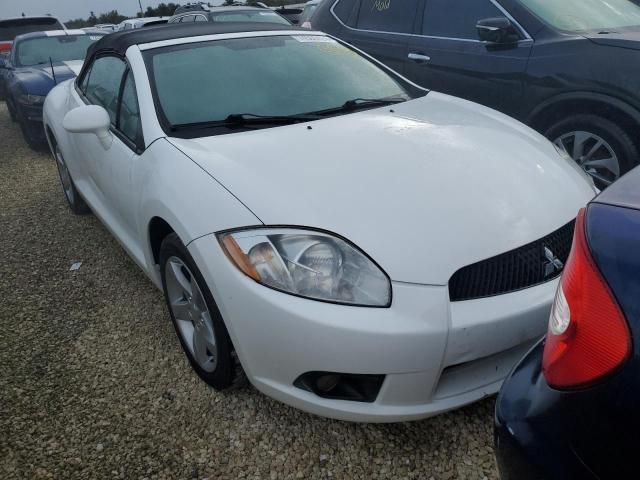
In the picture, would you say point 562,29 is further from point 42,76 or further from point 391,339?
point 42,76

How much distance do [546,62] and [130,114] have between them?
262cm

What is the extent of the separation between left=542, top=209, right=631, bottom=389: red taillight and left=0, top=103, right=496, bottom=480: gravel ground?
898 mm

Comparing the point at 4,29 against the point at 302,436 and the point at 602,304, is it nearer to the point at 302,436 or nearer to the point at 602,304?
the point at 302,436

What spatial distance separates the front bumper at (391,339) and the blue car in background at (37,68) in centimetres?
519

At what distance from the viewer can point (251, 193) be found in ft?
5.96

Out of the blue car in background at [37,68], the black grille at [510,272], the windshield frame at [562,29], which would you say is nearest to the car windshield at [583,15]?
the windshield frame at [562,29]

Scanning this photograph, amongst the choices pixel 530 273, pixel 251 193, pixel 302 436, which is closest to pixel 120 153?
pixel 251 193

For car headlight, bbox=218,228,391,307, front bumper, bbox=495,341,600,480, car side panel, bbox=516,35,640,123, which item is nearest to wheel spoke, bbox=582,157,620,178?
car side panel, bbox=516,35,640,123

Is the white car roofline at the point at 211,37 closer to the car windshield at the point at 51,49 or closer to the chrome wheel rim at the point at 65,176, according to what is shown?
the chrome wheel rim at the point at 65,176

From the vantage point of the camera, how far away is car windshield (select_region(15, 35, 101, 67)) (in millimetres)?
7352

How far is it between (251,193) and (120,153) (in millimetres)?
1090

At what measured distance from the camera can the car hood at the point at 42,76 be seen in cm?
638

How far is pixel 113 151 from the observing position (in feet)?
8.70

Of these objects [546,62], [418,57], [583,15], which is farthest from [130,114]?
[583,15]
